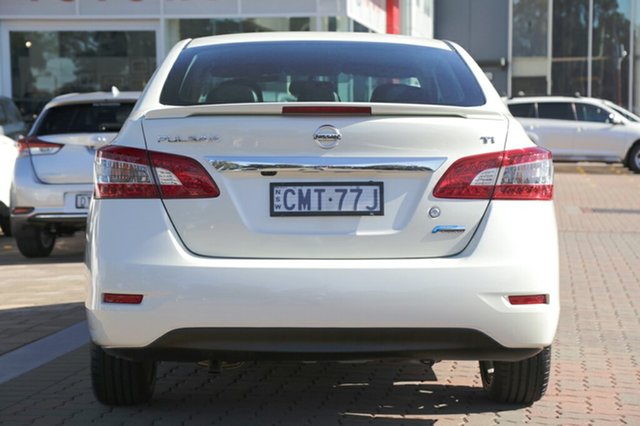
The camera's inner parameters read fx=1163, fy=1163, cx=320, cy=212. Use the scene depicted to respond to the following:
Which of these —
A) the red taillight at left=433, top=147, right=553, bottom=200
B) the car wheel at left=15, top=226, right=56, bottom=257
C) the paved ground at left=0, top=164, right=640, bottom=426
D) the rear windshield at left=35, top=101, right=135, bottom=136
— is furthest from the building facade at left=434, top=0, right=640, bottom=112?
the red taillight at left=433, top=147, right=553, bottom=200

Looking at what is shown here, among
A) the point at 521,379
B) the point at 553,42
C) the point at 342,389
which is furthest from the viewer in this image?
the point at 553,42

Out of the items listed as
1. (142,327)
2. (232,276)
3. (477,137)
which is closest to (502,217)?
(477,137)

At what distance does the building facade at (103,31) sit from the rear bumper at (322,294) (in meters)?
18.6

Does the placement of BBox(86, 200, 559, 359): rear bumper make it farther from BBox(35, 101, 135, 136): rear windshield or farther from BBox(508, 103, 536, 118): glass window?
BBox(508, 103, 536, 118): glass window

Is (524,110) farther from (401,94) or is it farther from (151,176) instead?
(151,176)

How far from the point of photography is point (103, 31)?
22781mm

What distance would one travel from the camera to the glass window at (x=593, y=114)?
85.7 ft

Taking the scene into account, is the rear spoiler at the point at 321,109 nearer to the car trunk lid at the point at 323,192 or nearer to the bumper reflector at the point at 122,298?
the car trunk lid at the point at 323,192

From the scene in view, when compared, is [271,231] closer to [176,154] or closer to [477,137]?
[176,154]

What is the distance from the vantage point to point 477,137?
4309 mm

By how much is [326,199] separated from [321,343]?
0.52 meters

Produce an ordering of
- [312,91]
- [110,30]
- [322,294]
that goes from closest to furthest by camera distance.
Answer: [322,294] < [312,91] < [110,30]

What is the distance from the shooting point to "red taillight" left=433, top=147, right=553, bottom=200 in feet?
14.0

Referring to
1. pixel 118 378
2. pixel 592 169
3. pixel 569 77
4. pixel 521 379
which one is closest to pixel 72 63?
pixel 592 169
